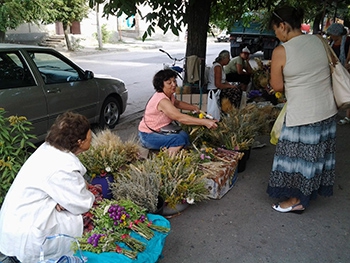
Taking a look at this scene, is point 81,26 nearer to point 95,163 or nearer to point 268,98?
point 268,98

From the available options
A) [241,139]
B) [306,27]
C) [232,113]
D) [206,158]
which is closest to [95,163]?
[206,158]

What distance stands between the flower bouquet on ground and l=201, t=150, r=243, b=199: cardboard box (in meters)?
1.06

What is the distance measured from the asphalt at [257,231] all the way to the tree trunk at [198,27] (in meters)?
2.57

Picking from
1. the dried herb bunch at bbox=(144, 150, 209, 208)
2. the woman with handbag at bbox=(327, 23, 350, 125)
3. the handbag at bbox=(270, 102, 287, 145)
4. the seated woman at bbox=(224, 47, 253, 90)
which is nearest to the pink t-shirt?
the dried herb bunch at bbox=(144, 150, 209, 208)

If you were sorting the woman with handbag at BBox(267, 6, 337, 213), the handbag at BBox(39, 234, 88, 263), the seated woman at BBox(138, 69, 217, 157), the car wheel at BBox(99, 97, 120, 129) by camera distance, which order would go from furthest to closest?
the car wheel at BBox(99, 97, 120, 129) < the seated woman at BBox(138, 69, 217, 157) < the woman with handbag at BBox(267, 6, 337, 213) < the handbag at BBox(39, 234, 88, 263)

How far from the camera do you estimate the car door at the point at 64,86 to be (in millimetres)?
4789

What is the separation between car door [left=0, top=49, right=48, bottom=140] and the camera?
4250mm

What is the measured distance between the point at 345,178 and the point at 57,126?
11.3ft

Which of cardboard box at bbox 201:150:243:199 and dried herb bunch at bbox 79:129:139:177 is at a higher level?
dried herb bunch at bbox 79:129:139:177

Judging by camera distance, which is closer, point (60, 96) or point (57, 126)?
point (57, 126)

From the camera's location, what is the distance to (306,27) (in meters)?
27.3

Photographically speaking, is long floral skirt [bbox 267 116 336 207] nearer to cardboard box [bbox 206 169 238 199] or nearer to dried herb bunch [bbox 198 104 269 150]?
cardboard box [bbox 206 169 238 199]

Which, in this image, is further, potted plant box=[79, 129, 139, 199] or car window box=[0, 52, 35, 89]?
car window box=[0, 52, 35, 89]

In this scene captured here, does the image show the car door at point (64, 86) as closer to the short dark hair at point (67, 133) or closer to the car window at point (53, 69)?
the car window at point (53, 69)
